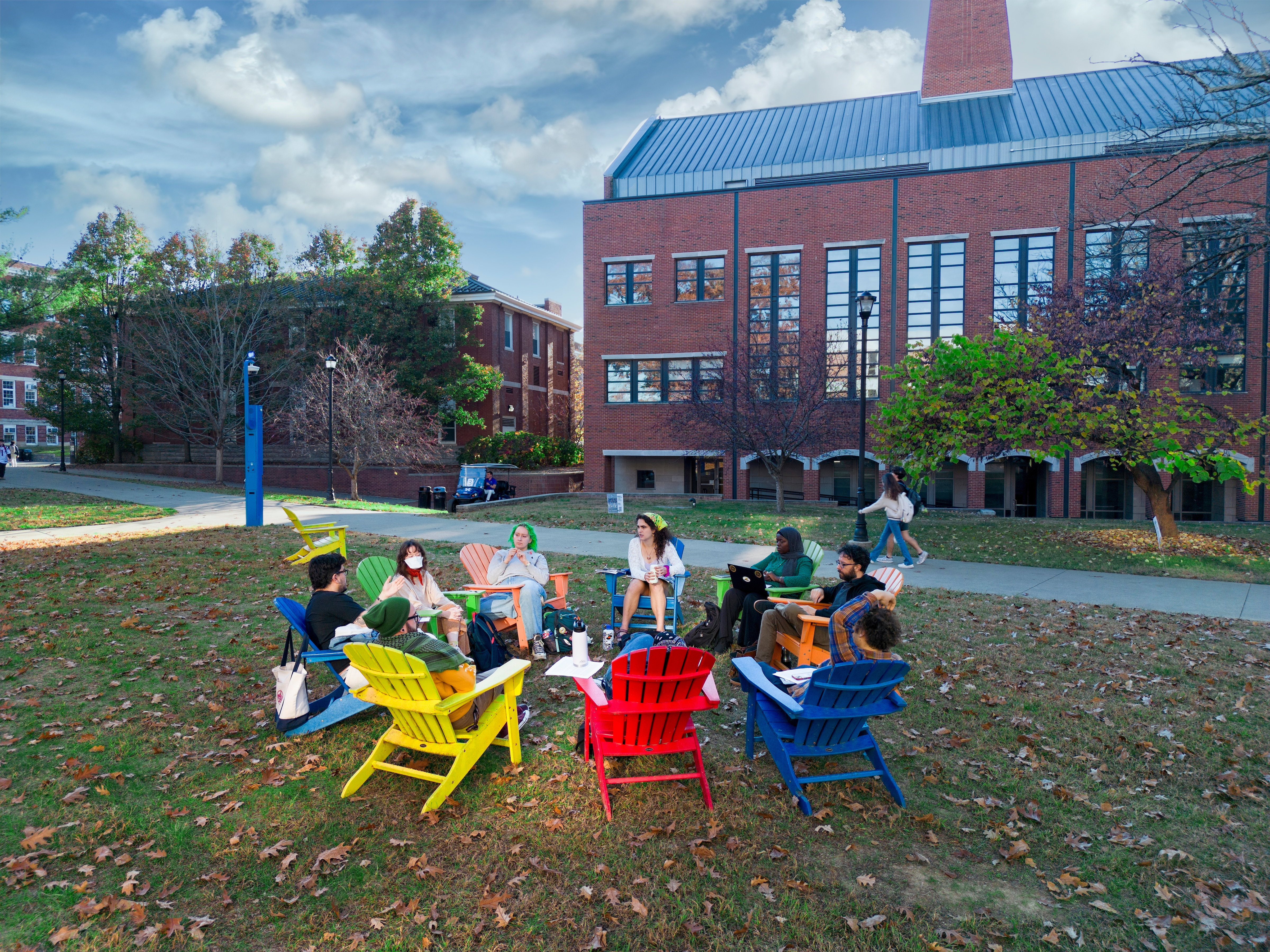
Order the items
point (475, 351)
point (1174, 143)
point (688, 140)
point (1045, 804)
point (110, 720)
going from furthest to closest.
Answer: point (475, 351) → point (688, 140) → point (1174, 143) → point (110, 720) → point (1045, 804)

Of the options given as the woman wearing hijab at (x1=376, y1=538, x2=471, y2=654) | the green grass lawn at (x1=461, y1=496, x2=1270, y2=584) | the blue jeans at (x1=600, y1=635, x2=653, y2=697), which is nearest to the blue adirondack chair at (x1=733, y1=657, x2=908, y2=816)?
the blue jeans at (x1=600, y1=635, x2=653, y2=697)

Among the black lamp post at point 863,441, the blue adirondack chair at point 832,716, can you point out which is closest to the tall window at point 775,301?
the black lamp post at point 863,441

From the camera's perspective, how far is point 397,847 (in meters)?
4.29

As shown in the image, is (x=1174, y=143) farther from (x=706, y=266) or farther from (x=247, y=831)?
(x=706, y=266)

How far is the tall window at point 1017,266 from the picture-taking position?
85.2 ft

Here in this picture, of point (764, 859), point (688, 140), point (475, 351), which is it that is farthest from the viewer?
point (475, 351)

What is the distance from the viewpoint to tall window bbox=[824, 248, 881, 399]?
2736 centimetres

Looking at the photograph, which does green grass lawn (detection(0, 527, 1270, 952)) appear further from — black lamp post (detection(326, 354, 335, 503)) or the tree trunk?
black lamp post (detection(326, 354, 335, 503))

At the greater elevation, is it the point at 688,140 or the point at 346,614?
the point at 688,140

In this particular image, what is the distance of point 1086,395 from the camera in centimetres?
1371

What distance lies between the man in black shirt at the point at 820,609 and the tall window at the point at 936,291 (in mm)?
22443

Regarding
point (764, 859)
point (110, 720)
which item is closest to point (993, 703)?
point (764, 859)

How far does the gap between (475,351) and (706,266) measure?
556 inches

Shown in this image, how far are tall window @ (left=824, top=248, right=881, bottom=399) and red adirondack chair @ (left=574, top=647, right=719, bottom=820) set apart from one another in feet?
77.5
